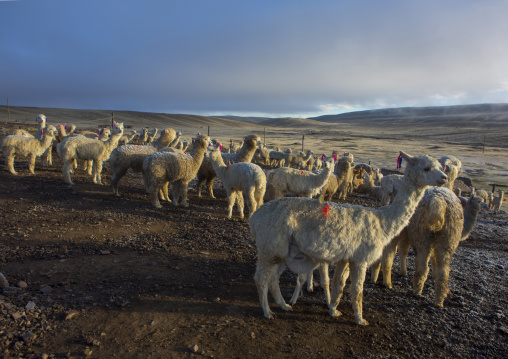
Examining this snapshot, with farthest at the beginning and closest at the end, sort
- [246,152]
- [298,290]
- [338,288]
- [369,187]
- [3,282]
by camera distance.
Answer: [369,187] < [246,152] < [298,290] < [338,288] < [3,282]

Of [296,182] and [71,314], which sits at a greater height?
[296,182]

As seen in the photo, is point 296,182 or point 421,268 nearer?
point 421,268

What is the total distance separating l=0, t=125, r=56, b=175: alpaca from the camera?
12.4 metres

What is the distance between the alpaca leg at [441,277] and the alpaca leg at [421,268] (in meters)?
0.18

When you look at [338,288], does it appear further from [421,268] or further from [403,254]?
[403,254]

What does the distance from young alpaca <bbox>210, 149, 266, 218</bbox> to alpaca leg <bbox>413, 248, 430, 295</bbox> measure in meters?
4.51

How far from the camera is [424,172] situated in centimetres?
446

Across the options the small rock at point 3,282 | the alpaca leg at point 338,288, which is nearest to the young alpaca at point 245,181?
the alpaca leg at point 338,288

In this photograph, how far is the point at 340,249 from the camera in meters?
4.41

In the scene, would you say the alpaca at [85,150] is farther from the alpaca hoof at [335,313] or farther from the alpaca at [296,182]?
the alpaca hoof at [335,313]

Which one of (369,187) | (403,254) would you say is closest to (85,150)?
(403,254)

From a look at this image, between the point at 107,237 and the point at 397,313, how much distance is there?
5.80 meters

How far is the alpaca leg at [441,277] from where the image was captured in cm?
529

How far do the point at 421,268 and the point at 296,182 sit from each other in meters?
A: 4.80
